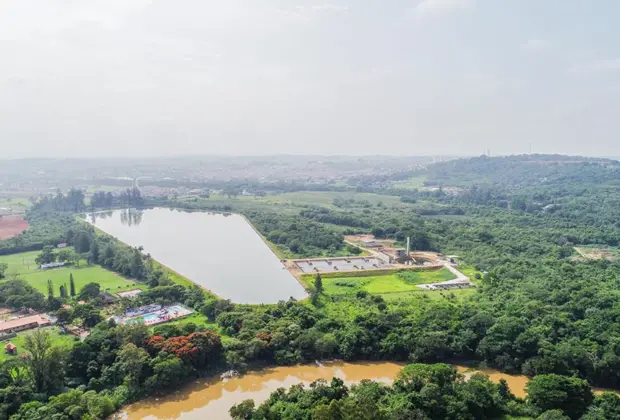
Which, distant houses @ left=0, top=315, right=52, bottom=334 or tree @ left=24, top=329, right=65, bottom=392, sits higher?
tree @ left=24, top=329, right=65, bottom=392

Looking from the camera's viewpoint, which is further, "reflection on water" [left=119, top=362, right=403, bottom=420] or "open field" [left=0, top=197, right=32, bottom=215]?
"open field" [left=0, top=197, right=32, bottom=215]

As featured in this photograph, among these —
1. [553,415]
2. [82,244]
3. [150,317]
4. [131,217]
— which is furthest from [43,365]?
[131,217]

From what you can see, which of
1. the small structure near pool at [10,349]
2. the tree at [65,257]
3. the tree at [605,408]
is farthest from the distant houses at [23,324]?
the tree at [605,408]

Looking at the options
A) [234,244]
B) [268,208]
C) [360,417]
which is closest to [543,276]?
[360,417]

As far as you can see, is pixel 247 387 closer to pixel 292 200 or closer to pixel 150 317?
pixel 150 317

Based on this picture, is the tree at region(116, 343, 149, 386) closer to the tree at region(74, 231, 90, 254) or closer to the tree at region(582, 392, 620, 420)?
the tree at region(582, 392, 620, 420)

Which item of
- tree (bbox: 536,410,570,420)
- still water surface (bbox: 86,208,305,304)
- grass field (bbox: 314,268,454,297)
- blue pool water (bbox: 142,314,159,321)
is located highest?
tree (bbox: 536,410,570,420)

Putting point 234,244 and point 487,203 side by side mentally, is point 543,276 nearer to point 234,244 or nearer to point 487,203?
point 234,244

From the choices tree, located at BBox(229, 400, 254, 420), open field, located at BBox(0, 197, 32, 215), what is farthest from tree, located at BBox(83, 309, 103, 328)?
open field, located at BBox(0, 197, 32, 215)
